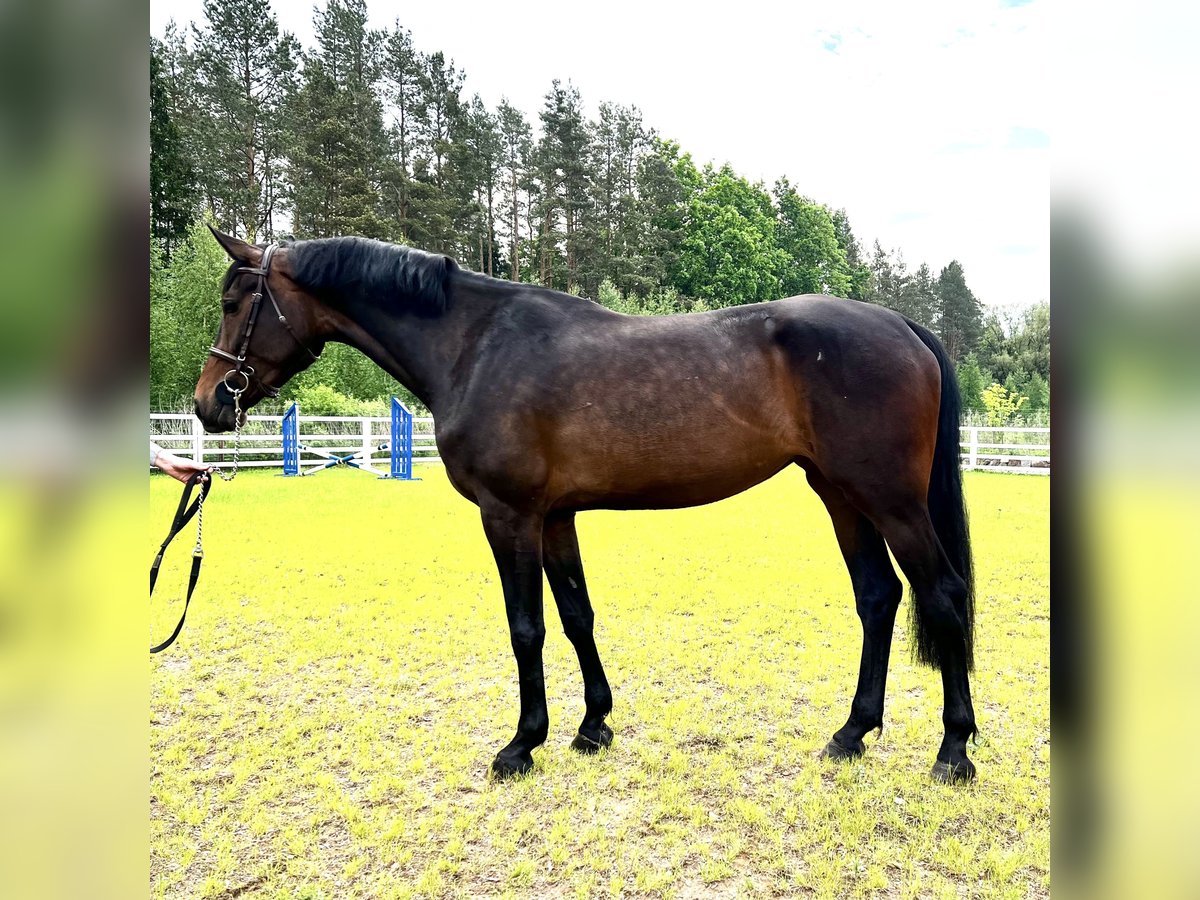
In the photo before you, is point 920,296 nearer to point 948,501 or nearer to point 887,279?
point 887,279

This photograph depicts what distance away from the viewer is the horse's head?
326 cm

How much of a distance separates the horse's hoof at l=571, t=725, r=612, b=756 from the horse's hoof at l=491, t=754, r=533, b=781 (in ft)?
1.02

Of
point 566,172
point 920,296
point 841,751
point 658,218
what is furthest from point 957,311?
point 841,751

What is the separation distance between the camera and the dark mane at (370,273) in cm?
330

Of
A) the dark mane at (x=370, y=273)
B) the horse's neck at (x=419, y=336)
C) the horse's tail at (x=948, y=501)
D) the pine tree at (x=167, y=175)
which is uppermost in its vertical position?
the pine tree at (x=167, y=175)

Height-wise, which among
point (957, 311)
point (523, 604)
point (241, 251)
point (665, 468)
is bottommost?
point (523, 604)

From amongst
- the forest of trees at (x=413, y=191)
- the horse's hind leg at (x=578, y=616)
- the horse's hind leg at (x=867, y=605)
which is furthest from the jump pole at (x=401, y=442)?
the horse's hind leg at (x=867, y=605)

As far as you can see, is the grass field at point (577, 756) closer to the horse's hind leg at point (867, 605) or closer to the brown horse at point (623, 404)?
the horse's hind leg at point (867, 605)

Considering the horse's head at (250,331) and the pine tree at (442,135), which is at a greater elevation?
the pine tree at (442,135)

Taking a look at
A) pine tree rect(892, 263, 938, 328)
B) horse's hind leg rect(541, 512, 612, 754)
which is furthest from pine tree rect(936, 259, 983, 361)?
horse's hind leg rect(541, 512, 612, 754)

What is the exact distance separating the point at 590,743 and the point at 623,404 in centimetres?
179

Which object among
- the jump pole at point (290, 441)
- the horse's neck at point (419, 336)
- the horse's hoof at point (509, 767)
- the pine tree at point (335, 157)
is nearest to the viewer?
the horse's hoof at point (509, 767)

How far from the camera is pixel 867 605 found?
11.3 ft
